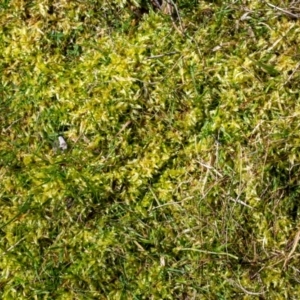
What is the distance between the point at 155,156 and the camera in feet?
9.25

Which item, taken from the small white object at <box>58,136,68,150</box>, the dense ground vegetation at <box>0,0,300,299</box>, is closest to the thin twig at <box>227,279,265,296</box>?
the dense ground vegetation at <box>0,0,300,299</box>

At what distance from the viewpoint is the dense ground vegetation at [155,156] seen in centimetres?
274

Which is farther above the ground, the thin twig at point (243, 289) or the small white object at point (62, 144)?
the small white object at point (62, 144)

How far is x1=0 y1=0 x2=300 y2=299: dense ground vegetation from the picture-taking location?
2.74 m

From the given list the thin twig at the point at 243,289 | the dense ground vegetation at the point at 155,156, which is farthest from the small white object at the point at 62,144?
the thin twig at the point at 243,289

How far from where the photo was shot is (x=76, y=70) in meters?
2.91

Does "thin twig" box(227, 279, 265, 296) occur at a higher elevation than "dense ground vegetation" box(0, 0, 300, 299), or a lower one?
lower

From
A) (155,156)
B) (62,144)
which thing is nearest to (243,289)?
(155,156)

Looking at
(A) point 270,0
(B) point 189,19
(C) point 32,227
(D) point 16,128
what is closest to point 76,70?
(D) point 16,128

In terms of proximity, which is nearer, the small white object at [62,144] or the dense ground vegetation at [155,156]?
the dense ground vegetation at [155,156]

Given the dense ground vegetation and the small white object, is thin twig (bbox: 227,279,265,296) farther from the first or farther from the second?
the small white object

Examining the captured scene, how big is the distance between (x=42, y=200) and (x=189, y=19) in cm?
109

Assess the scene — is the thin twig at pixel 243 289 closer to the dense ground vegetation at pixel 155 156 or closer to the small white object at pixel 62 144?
the dense ground vegetation at pixel 155 156

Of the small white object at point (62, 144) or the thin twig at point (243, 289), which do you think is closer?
the thin twig at point (243, 289)
